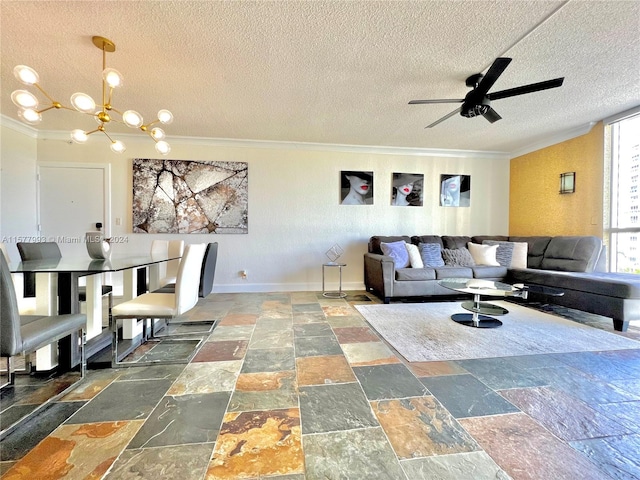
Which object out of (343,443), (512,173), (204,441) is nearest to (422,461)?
(343,443)

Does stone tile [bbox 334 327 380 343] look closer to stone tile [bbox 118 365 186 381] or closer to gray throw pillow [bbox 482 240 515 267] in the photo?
stone tile [bbox 118 365 186 381]

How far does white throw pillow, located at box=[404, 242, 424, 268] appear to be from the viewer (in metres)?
3.79

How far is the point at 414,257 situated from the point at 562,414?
8.56 ft

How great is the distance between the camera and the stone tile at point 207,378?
1.50m

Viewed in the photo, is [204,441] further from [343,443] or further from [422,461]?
[422,461]

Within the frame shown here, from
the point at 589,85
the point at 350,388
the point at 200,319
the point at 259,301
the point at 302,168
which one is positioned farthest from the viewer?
the point at 302,168

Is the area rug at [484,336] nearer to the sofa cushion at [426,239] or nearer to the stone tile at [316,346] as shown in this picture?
the stone tile at [316,346]

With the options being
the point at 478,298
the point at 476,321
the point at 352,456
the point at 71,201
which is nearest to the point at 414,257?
the point at 478,298

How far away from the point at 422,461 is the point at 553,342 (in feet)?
6.44

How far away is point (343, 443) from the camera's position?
3.60 ft

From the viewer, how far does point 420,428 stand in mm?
1188

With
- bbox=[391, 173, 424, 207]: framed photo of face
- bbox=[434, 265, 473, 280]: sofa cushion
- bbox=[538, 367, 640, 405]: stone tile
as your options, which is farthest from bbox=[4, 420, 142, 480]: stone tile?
bbox=[391, 173, 424, 207]: framed photo of face

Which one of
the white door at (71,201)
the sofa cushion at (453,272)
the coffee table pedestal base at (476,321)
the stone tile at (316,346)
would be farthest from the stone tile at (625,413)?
the white door at (71,201)

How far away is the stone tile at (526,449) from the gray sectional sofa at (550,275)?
2.23 meters
